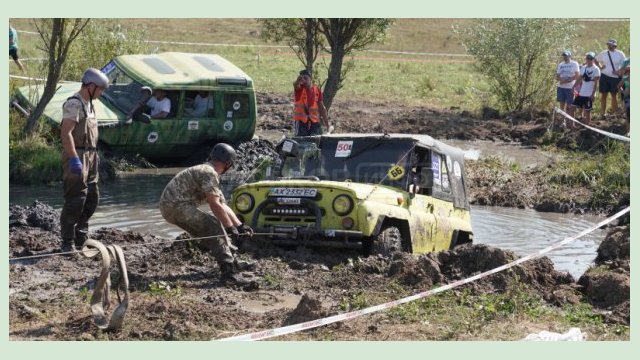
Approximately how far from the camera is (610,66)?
26719mm

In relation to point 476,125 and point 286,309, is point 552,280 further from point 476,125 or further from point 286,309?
point 476,125

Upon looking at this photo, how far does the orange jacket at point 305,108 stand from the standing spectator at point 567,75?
9103mm

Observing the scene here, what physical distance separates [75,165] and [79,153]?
16.6 inches

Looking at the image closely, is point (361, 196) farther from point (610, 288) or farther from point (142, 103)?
point (142, 103)

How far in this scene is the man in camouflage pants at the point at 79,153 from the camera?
1164 cm

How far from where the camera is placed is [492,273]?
37.5ft

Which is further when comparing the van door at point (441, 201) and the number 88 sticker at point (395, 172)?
the van door at point (441, 201)

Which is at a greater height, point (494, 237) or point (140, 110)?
point (140, 110)

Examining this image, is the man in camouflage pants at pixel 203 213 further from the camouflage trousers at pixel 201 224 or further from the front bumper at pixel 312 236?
the front bumper at pixel 312 236

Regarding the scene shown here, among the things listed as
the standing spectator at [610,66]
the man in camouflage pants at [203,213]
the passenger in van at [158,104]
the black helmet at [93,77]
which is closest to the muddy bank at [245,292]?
the man in camouflage pants at [203,213]

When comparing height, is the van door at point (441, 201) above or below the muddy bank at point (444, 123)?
above

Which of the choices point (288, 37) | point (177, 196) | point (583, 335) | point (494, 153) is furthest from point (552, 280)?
point (288, 37)

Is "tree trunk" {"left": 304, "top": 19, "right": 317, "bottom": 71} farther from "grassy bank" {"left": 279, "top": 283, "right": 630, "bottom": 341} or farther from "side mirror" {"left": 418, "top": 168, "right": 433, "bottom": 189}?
"grassy bank" {"left": 279, "top": 283, "right": 630, "bottom": 341}

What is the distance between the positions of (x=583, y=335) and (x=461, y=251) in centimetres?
302
